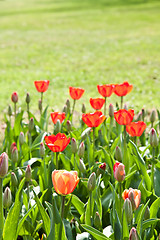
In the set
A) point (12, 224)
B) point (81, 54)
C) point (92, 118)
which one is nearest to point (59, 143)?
point (92, 118)

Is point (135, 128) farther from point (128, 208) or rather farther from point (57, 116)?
point (128, 208)

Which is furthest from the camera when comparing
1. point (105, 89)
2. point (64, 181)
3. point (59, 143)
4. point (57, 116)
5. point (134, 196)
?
point (105, 89)

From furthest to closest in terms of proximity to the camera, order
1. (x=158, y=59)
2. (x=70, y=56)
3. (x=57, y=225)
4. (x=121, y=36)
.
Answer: (x=121, y=36) < (x=70, y=56) < (x=158, y=59) < (x=57, y=225)

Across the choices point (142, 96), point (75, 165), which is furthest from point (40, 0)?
point (75, 165)

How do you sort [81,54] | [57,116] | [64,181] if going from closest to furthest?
[64,181] → [57,116] → [81,54]

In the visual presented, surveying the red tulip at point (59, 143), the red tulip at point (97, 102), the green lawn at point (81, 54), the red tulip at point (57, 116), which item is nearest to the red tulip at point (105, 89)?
the red tulip at point (97, 102)

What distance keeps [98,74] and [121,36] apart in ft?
20.8

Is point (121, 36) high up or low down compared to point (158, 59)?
up

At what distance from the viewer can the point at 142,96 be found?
697 centimetres

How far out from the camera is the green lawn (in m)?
7.53

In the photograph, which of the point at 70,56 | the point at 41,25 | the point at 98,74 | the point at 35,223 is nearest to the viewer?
the point at 35,223

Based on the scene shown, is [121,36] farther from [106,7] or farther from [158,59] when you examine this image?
[106,7]

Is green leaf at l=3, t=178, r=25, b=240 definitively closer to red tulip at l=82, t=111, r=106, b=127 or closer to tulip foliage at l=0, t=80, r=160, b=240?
Answer: tulip foliage at l=0, t=80, r=160, b=240

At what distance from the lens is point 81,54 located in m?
11.5
